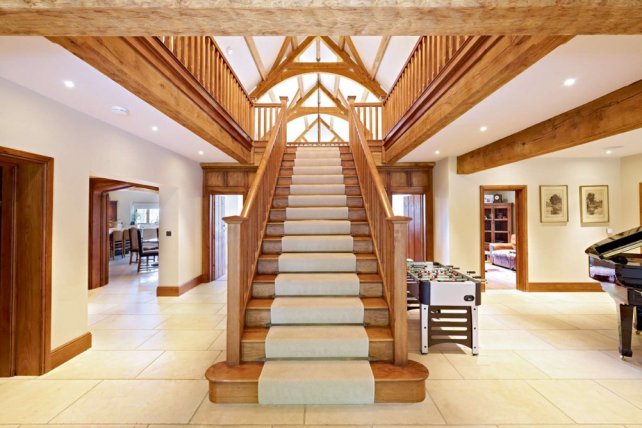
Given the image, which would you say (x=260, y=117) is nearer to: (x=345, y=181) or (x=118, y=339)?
(x=345, y=181)

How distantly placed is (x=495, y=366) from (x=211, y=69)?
459 cm

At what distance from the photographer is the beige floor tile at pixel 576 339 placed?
3.30m

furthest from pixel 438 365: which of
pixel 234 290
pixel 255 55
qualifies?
pixel 255 55

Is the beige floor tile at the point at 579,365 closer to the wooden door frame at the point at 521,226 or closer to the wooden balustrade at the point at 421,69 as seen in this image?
the wooden door frame at the point at 521,226

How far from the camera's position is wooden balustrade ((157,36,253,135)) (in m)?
3.20

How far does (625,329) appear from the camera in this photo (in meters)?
3.02

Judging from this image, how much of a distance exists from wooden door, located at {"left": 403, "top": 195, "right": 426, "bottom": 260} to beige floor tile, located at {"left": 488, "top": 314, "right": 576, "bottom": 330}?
233 centimetres

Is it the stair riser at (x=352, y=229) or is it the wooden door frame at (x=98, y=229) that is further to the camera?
the wooden door frame at (x=98, y=229)

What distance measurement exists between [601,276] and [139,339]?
4.88 metres

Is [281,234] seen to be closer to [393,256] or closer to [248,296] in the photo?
[248,296]

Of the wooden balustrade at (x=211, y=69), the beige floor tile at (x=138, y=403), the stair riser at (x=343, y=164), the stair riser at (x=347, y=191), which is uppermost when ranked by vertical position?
the wooden balustrade at (x=211, y=69)

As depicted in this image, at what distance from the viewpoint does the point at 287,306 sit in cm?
286

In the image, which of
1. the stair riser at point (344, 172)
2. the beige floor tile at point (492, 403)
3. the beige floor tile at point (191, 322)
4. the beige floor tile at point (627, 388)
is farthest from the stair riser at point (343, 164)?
the beige floor tile at point (627, 388)

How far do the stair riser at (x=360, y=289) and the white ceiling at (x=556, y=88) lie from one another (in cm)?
201
